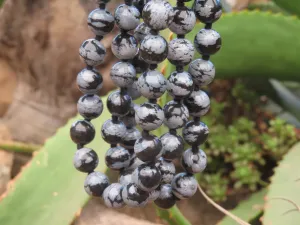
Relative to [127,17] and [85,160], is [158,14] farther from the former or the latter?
[85,160]

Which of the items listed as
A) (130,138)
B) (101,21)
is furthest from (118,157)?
(101,21)

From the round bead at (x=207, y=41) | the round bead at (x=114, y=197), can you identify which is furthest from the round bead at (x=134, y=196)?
the round bead at (x=207, y=41)

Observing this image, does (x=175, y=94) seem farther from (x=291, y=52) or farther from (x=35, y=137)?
(x=35, y=137)

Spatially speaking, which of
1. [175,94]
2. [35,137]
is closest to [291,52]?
[175,94]

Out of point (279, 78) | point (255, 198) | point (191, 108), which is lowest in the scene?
point (255, 198)

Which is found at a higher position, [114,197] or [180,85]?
[180,85]
